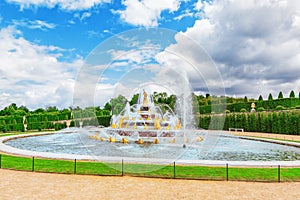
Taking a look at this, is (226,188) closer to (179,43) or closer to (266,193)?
(266,193)

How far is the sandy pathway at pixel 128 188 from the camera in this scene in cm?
843

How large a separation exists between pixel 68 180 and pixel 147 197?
352 centimetres

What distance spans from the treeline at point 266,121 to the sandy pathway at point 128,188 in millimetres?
20531

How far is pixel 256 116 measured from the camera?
38.2 metres

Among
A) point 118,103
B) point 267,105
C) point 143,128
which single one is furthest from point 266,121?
point 143,128

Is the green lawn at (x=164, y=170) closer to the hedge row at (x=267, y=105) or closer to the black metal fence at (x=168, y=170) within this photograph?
the black metal fence at (x=168, y=170)

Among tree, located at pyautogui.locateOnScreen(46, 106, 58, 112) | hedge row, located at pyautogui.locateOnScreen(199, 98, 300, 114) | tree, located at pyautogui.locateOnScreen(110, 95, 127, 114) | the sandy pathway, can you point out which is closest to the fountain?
tree, located at pyautogui.locateOnScreen(110, 95, 127, 114)

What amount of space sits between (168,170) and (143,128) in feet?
38.5

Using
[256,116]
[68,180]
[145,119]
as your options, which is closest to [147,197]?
[68,180]

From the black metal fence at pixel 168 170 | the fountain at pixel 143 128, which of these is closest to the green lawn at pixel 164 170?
the black metal fence at pixel 168 170

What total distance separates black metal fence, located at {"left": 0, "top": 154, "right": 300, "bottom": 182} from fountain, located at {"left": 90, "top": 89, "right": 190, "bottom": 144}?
27.5 feet

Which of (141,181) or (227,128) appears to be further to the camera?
(227,128)

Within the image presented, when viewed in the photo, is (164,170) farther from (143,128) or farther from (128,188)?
(143,128)

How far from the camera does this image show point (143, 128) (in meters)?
23.4
